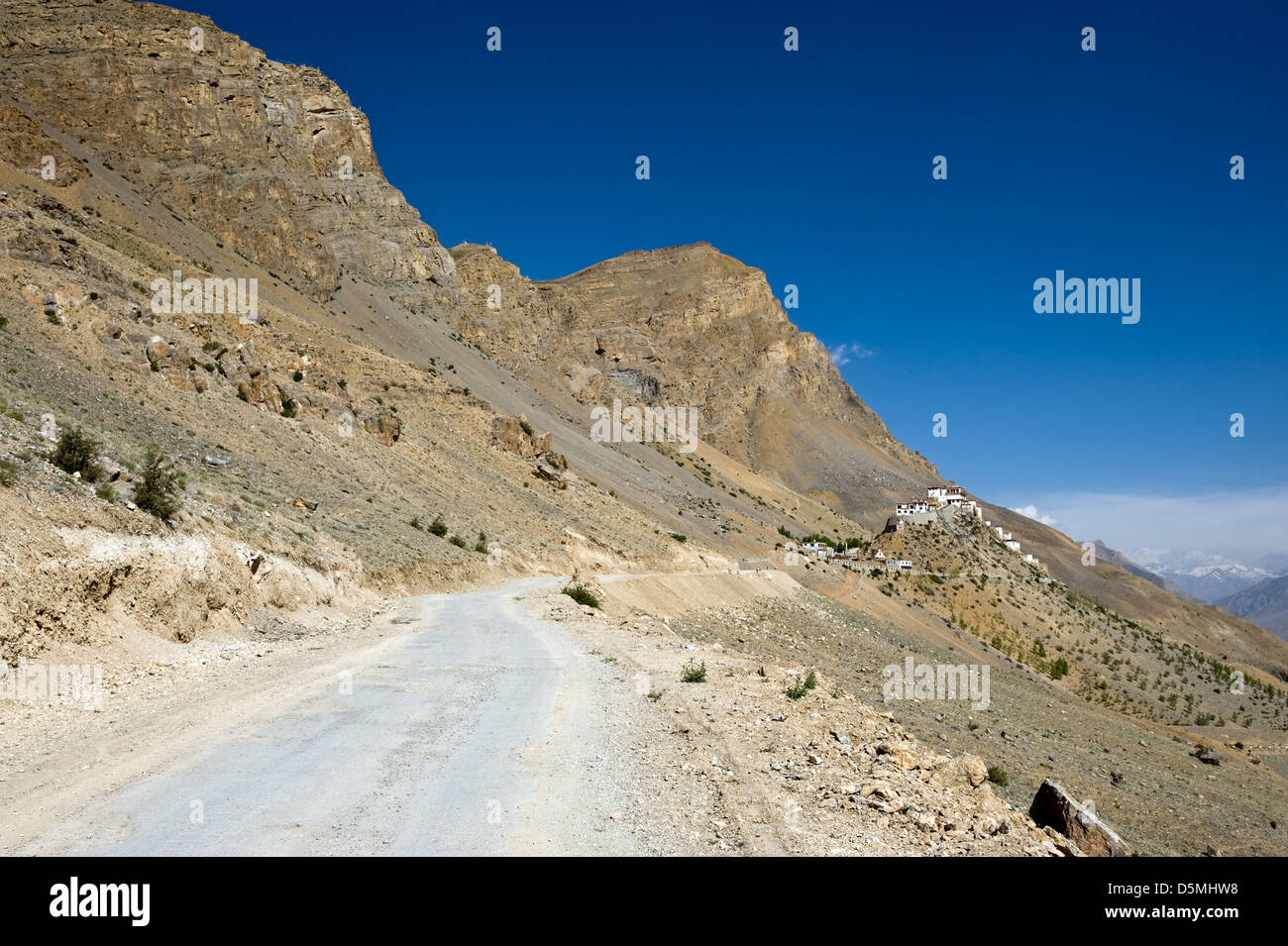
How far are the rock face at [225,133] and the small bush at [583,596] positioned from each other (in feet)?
182

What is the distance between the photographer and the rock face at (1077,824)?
8250 millimetres

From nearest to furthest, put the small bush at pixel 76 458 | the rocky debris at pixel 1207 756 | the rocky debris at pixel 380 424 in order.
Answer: the small bush at pixel 76 458
the rocky debris at pixel 1207 756
the rocky debris at pixel 380 424

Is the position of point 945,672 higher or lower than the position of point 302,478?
lower

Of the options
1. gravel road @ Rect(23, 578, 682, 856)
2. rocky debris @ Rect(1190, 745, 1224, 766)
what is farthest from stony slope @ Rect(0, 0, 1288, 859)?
rocky debris @ Rect(1190, 745, 1224, 766)

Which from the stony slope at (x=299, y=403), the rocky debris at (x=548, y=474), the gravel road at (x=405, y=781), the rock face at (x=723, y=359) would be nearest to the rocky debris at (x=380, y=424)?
the stony slope at (x=299, y=403)

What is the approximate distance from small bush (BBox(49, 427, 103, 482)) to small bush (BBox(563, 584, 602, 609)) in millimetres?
13980

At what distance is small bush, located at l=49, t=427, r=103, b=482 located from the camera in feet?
48.2

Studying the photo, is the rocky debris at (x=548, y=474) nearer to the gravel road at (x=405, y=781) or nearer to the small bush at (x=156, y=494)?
the small bush at (x=156, y=494)

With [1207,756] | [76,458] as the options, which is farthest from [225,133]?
[1207,756]

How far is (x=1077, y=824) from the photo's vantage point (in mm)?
8484

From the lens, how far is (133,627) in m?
12.6
